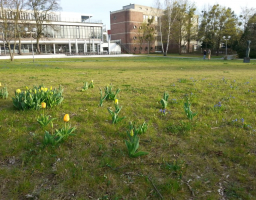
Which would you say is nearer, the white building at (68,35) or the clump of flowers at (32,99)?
the clump of flowers at (32,99)

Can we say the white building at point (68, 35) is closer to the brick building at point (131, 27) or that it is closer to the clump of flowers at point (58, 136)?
the brick building at point (131, 27)

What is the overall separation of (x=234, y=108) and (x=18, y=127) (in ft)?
14.7

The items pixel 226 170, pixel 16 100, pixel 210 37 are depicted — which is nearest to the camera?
pixel 226 170

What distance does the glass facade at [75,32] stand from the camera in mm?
57875

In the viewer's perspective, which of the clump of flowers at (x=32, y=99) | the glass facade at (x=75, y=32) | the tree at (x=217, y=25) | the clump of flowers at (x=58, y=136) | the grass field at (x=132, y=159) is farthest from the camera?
the glass facade at (x=75, y=32)

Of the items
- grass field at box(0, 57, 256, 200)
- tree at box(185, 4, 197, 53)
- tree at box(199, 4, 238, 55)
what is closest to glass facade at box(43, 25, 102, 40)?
tree at box(185, 4, 197, 53)

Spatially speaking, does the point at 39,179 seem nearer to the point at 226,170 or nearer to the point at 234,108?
the point at 226,170

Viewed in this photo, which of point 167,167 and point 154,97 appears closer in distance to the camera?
point 167,167

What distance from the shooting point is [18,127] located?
369 centimetres

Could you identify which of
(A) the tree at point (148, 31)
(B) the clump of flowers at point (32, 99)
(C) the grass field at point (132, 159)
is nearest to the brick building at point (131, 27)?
(A) the tree at point (148, 31)

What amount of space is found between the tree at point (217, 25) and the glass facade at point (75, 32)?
96.5 feet

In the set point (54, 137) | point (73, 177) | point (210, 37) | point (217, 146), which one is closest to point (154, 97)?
point (217, 146)

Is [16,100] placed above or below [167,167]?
above

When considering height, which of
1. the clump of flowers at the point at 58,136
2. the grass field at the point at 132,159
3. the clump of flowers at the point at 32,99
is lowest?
the grass field at the point at 132,159
